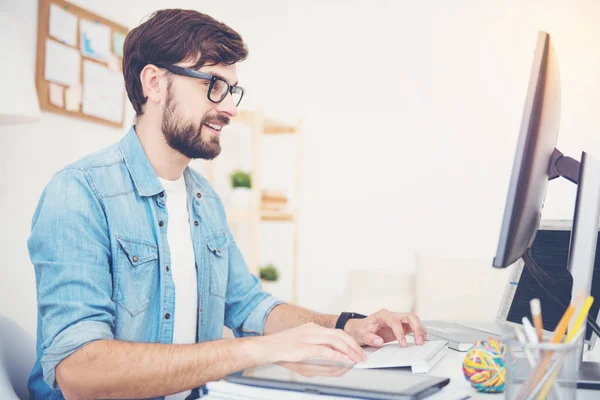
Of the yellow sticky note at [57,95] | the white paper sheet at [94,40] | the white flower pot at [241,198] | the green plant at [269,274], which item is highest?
the white paper sheet at [94,40]

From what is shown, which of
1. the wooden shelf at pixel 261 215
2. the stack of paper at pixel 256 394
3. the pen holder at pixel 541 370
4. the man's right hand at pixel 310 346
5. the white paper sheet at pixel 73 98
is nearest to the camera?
the pen holder at pixel 541 370

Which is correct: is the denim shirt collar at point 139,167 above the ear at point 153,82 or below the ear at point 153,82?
below

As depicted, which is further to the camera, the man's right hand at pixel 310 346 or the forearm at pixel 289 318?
the forearm at pixel 289 318

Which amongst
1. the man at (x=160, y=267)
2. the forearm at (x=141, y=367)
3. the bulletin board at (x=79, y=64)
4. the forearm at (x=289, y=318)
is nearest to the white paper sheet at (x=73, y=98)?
the bulletin board at (x=79, y=64)

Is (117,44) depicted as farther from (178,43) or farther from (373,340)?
(373,340)

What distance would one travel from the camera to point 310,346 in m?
0.79

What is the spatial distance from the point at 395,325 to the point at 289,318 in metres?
0.33

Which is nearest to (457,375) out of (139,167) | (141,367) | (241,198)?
(141,367)

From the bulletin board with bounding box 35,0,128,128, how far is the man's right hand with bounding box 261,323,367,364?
4.91 ft

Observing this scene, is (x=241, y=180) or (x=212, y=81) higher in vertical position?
(x=212, y=81)

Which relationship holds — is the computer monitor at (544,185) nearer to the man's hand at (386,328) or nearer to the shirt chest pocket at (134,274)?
the man's hand at (386,328)

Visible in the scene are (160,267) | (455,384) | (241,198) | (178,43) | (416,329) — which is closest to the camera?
(455,384)

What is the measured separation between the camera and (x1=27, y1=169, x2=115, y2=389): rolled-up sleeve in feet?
2.91

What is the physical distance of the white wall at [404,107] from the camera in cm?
296
